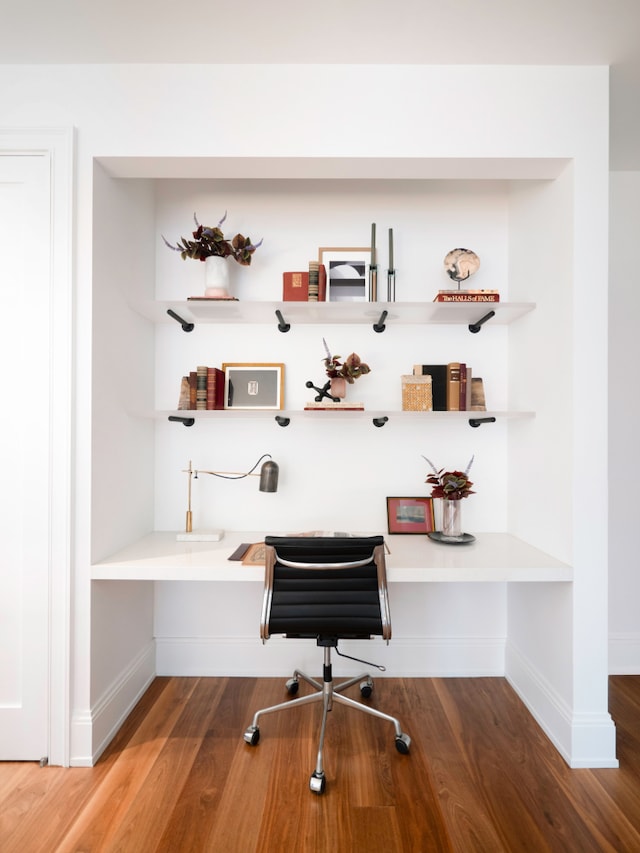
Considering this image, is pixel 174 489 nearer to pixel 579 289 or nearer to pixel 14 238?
pixel 14 238

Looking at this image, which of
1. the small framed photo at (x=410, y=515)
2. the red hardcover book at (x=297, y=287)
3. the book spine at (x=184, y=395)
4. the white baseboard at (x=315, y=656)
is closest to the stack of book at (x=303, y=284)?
the red hardcover book at (x=297, y=287)

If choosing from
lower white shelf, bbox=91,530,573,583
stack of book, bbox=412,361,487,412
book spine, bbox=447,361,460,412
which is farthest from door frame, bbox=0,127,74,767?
book spine, bbox=447,361,460,412

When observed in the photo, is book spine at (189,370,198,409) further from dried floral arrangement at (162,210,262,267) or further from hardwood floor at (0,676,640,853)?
hardwood floor at (0,676,640,853)

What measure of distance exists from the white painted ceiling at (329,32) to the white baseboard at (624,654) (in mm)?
2629

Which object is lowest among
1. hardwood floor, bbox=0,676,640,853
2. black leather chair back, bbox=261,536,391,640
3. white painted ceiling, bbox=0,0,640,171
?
hardwood floor, bbox=0,676,640,853

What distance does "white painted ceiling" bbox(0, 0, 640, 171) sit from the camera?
1.71m

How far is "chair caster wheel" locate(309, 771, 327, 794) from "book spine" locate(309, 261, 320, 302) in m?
1.95

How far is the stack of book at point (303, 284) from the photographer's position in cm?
233

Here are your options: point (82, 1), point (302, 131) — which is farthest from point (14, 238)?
point (302, 131)

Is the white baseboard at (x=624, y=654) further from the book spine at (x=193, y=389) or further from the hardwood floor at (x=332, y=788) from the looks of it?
the book spine at (x=193, y=389)

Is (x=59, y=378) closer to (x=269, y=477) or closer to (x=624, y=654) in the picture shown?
(x=269, y=477)

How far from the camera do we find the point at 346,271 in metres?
2.54

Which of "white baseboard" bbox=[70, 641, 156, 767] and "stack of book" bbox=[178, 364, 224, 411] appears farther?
"stack of book" bbox=[178, 364, 224, 411]

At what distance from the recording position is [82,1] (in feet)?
5.57
